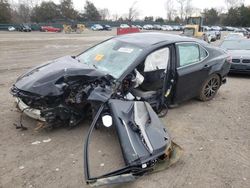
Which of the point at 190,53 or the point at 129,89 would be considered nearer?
the point at 129,89

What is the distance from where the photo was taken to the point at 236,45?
10.7m

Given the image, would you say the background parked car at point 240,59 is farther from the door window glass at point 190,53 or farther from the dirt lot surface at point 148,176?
the dirt lot surface at point 148,176

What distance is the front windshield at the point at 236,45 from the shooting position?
10424 millimetres

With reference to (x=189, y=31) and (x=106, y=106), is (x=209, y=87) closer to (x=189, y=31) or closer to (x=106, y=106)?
(x=106, y=106)

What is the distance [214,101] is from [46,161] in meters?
4.38

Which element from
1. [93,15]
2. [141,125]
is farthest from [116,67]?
[93,15]

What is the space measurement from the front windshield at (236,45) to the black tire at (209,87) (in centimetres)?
469

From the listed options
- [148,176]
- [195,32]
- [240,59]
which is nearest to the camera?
[148,176]

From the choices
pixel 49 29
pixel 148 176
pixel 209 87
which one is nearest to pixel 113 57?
pixel 148 176

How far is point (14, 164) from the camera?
3578 millimetres

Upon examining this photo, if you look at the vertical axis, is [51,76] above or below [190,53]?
below

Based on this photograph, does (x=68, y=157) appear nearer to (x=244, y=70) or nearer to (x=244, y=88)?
(x=244, y=88)

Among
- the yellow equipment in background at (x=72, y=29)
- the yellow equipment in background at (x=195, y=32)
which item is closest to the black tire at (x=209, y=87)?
the yellow equipment in background at (x=195, y=32)

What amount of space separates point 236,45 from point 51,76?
8.65 meters
